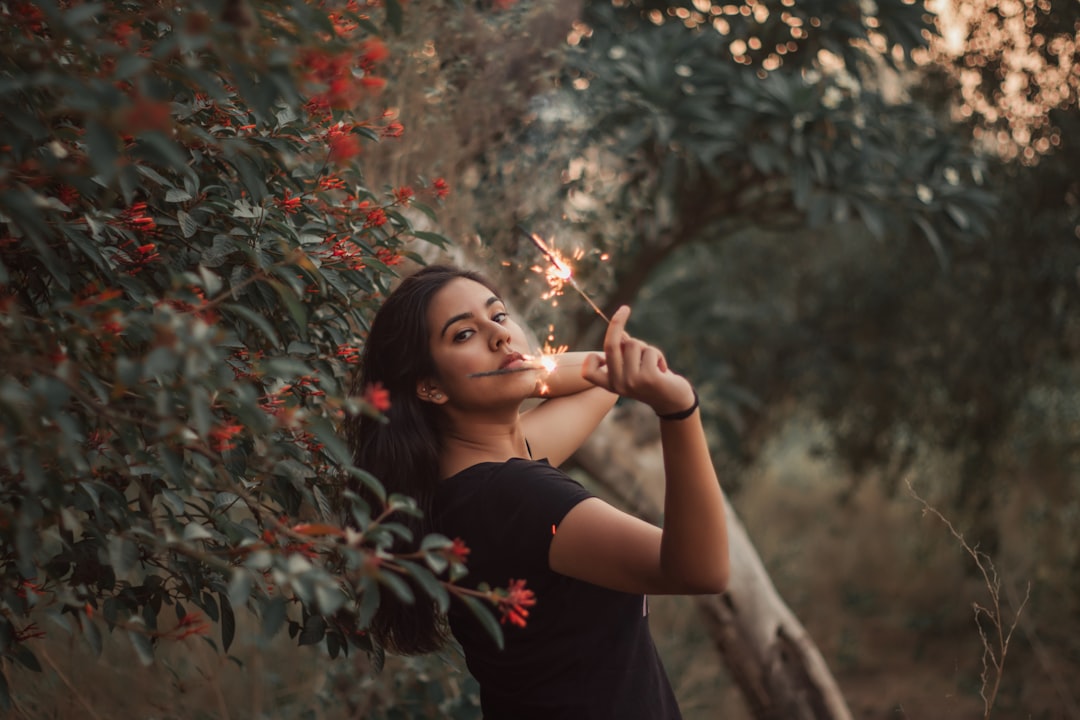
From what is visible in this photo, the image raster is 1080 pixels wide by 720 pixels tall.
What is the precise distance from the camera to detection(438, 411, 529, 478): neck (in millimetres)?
1844

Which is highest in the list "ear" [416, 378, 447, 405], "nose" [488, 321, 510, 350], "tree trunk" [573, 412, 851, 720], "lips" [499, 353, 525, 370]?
"nose" [488, 321, 510, 350]

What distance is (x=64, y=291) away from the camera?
1435mm

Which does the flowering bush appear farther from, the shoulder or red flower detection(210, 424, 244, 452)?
the shoulder

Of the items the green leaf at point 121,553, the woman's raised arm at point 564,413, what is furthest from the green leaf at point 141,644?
the woman's raised arm at point 564,413

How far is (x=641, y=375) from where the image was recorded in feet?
4.40

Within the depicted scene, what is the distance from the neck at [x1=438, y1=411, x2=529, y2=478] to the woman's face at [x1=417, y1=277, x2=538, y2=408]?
54 mm

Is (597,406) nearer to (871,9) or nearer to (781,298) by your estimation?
(871,9)

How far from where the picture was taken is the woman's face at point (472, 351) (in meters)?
1.80

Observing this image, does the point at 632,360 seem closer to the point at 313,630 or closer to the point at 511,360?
the point at 511,360

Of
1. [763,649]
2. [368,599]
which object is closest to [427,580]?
[368,599]

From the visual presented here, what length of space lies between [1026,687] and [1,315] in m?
5.67

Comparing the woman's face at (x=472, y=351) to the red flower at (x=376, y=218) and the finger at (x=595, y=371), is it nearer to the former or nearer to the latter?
the red flower at (x=376, y=218)

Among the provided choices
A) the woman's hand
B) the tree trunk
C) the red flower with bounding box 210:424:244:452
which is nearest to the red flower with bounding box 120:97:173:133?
the red flower with bounding box 210:424:244:452

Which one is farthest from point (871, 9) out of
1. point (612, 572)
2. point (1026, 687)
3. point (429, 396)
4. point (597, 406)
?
point (1026, 687)
